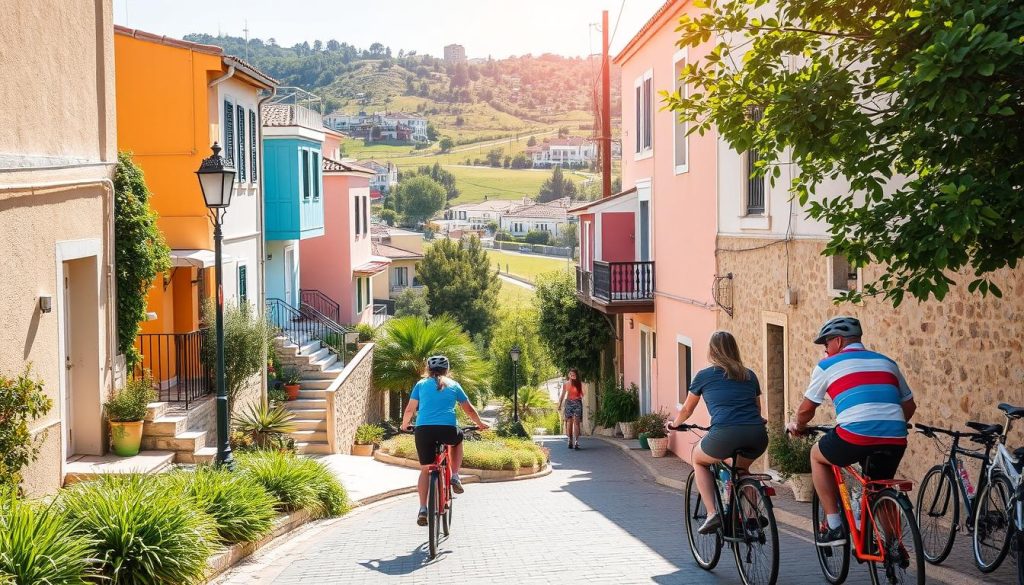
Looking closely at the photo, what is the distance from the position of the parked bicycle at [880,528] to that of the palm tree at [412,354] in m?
21.0

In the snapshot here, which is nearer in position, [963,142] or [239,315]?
[963,142]

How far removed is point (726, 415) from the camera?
7.60 metres

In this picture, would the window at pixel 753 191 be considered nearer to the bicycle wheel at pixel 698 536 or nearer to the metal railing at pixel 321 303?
the bicycle wheel at pixel 698 536

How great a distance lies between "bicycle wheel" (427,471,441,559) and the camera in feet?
31.1

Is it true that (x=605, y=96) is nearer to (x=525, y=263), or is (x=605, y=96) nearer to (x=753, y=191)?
(x=753, y=191)

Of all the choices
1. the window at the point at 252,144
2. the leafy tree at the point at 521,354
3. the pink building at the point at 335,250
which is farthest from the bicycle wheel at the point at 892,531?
the leafy tree at the point at 521,354

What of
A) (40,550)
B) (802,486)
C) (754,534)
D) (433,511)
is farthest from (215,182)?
(802,486)

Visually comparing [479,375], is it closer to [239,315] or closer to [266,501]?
[239,315]

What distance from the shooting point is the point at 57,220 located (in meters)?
12.4

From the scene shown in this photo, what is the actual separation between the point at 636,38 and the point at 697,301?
24.5 ft

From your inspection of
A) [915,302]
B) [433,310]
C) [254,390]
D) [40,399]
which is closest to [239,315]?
[254,390]

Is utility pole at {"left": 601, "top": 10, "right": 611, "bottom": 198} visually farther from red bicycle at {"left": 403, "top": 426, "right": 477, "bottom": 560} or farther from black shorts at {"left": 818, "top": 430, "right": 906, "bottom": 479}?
black shorts at {"left": 818, "top": 430, "right": 906, "bottom": 479}

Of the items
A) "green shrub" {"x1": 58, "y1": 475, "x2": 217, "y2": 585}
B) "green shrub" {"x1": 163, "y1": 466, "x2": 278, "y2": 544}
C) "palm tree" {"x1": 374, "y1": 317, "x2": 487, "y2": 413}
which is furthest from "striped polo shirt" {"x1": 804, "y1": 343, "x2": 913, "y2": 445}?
"palm tree" {"x1": 374, "y1": 317, "x2": 487, "y2": 413}

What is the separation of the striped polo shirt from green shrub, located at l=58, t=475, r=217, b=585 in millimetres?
4690
